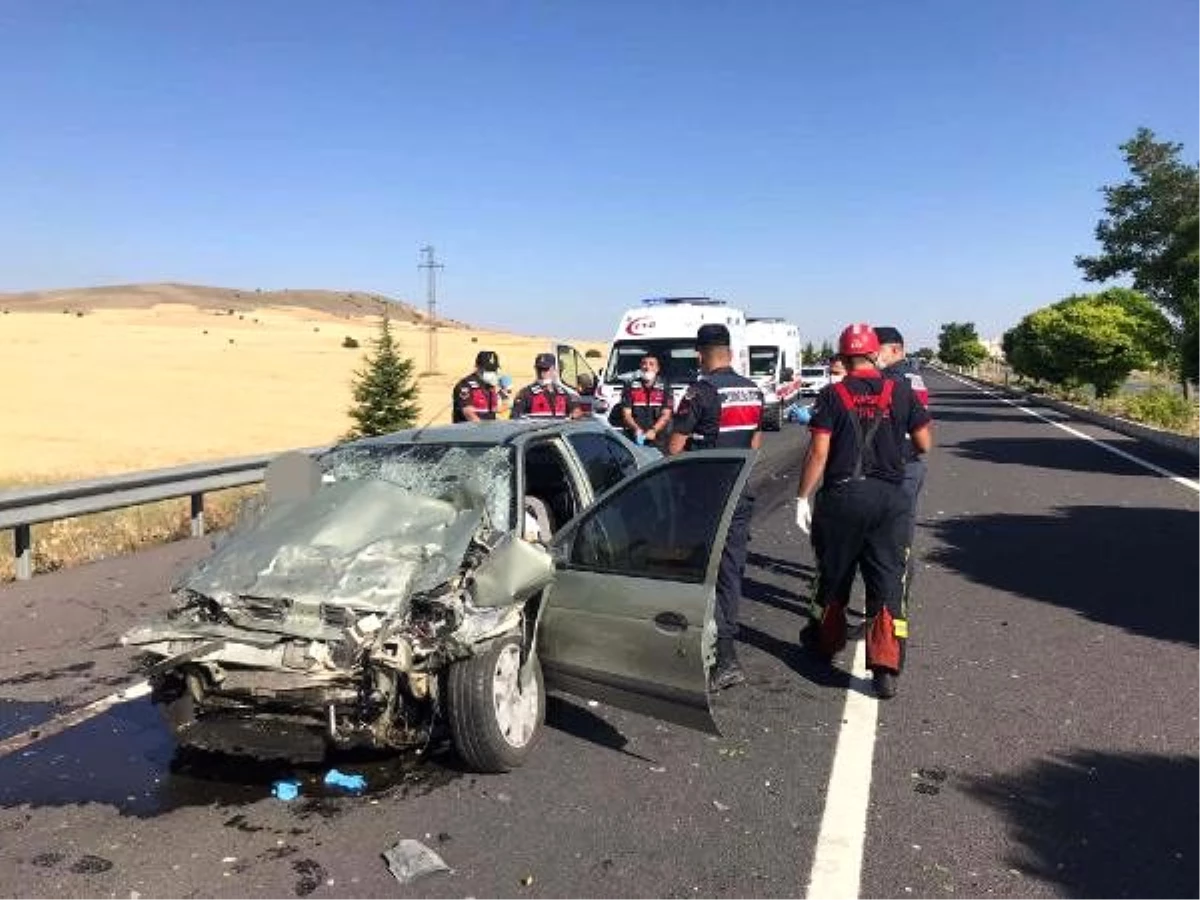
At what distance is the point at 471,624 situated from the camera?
4.06m

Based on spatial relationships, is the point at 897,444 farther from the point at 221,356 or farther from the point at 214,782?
the point at 221,356

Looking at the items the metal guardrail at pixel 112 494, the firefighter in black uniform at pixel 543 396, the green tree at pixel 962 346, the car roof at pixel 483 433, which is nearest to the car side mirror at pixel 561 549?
the car roof at pixel 483 433

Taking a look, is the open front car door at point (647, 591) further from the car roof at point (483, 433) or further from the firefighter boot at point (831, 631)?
the firefighter boot at point (831, 631)

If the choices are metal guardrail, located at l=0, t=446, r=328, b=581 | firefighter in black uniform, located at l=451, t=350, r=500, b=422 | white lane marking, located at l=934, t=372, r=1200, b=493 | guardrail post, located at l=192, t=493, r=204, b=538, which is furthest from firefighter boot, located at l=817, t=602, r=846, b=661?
white lane marking, located at l=934, t=372, r=1200, b=493

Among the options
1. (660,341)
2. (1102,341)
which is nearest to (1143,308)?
(1102,341)

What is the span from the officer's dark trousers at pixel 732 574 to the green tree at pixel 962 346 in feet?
363

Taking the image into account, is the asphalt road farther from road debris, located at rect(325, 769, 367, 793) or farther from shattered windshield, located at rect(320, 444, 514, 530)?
shattered windshield, located at rect(320, 444, 514, 530)

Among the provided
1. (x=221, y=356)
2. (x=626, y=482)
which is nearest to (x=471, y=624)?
(x=626, y=482)

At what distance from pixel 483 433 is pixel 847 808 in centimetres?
260

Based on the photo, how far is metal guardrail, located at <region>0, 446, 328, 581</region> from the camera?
8273 millimetres

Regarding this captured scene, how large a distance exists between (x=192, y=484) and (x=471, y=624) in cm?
705

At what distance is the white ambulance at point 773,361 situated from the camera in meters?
26.2

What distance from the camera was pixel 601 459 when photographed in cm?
617

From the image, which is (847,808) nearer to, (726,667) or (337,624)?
(726,667)
